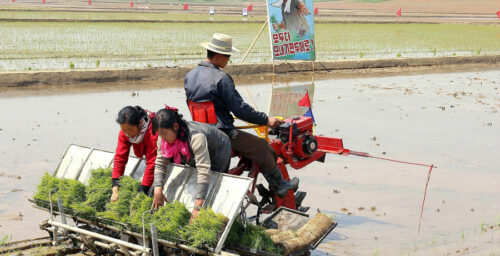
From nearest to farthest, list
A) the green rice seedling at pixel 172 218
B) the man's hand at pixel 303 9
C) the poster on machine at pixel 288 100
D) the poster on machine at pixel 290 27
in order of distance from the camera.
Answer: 1. the green rice seedling at pixel 172 218
2. the poster on machine at pixel 288 100
3. the poster on machine at pixel 290 27
4. the man's hand at pixel 303 9

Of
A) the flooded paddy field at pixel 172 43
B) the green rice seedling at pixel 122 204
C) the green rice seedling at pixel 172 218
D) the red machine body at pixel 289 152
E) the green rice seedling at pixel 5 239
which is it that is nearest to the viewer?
the green rice seedling at pixel 172 218

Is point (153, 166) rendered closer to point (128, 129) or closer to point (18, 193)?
point (128, 129)

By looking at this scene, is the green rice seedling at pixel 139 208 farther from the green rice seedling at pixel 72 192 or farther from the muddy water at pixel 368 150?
the muddy water at pixel 368 150

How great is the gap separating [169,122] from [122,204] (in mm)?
757

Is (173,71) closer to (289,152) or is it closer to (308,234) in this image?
(289,152)

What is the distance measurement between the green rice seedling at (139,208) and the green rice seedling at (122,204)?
5 cm

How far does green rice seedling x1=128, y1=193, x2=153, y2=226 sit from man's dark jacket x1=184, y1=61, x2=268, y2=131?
0.81 m

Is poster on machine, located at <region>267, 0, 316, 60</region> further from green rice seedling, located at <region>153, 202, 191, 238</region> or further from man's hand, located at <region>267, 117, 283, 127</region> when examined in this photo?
green rice seedling, located at <region>153, 202, 191, 238</region>

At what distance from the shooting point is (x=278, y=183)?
5.71 m

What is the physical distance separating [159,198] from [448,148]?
582cm

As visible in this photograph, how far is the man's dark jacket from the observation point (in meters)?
5.11

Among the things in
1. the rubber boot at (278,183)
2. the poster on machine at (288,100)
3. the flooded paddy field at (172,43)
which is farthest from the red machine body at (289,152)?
the flooded paddy field at (172,43)

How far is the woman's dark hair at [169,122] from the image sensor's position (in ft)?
15.1

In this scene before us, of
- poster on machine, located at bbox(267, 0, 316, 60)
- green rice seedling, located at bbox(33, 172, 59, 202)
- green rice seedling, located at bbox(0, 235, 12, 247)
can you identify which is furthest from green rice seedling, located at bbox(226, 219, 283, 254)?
poster on machine, located at bbox(267, 0, 316, 60)
